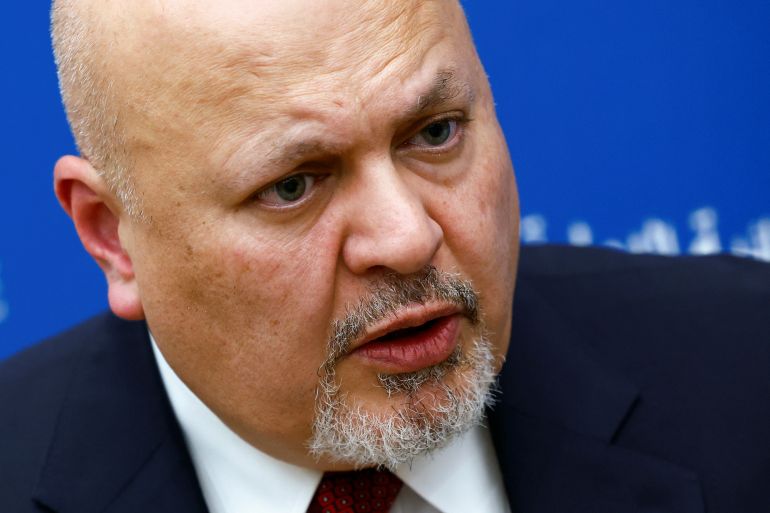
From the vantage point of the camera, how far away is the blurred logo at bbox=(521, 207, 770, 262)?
9.62 feet

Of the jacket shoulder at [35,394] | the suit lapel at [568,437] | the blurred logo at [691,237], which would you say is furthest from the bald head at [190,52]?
the blurred logo at [691,237]

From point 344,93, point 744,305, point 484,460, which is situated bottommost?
point 484,460

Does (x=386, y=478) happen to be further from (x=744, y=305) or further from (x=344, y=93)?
(x=744, y=305)

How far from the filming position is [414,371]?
182cm

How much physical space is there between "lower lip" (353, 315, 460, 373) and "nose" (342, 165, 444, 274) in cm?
14

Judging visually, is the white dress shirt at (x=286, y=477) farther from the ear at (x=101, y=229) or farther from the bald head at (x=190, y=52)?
the bald head at (x=190, y=52)

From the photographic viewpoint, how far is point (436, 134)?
1.88 m

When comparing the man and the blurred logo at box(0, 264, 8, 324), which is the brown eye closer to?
the man

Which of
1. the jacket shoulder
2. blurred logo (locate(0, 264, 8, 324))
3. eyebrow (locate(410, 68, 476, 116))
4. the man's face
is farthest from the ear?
blurred logo (locate(0, 264, 8, 324))

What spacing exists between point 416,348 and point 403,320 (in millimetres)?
80

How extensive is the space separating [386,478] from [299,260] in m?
0.54

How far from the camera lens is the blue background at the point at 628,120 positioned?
2.84 meters

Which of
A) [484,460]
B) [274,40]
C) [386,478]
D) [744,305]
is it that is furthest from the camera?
[744,305]

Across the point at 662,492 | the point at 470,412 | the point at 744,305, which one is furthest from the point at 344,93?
the point at 744,305
